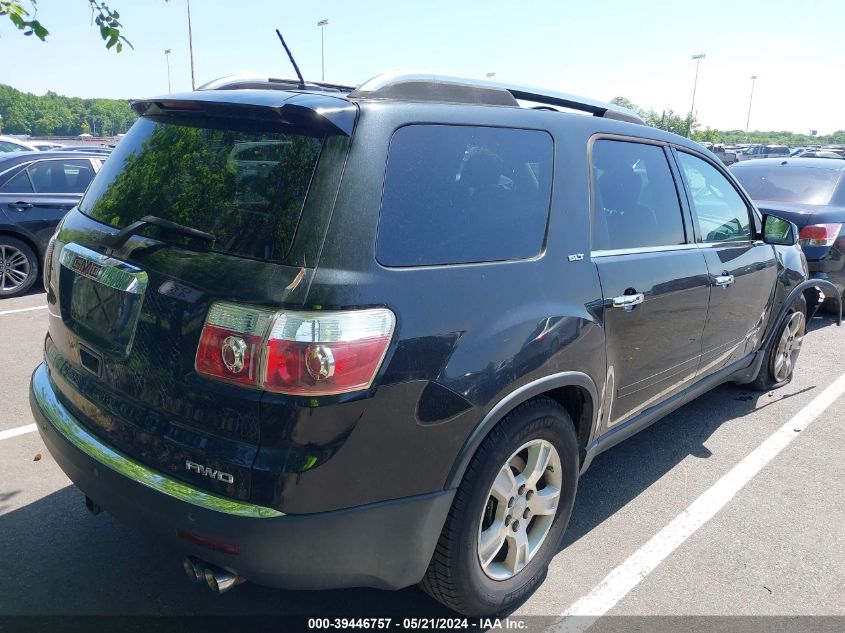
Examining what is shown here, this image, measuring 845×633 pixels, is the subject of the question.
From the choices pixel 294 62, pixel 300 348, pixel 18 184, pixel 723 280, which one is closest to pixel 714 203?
Answer: pixel 723 280

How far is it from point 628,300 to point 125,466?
2102 mm

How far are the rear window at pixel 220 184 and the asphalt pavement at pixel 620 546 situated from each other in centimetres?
117

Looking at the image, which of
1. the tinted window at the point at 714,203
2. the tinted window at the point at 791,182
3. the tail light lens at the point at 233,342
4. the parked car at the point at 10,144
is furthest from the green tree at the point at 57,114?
the tail light lens at the point at 233,342

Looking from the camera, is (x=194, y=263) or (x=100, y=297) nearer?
(x=194, y=263)

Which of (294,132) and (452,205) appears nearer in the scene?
(294,132)

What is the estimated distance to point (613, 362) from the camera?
9.75ft

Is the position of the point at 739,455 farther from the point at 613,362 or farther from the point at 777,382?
the point at 613,362

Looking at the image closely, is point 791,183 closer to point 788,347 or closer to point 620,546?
point 788,347

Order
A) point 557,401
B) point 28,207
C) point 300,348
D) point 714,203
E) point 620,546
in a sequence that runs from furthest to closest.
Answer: point 28,207 → point 714,203 → point 620,546 → point 557,401 → point 300,348

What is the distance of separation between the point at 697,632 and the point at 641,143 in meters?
2.22

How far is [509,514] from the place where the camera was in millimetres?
2598

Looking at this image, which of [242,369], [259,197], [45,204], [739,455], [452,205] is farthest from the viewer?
[45,204]

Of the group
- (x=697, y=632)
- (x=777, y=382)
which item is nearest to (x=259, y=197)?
(x=697, y=632)

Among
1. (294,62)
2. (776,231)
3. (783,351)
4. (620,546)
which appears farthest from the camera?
(783,351)
